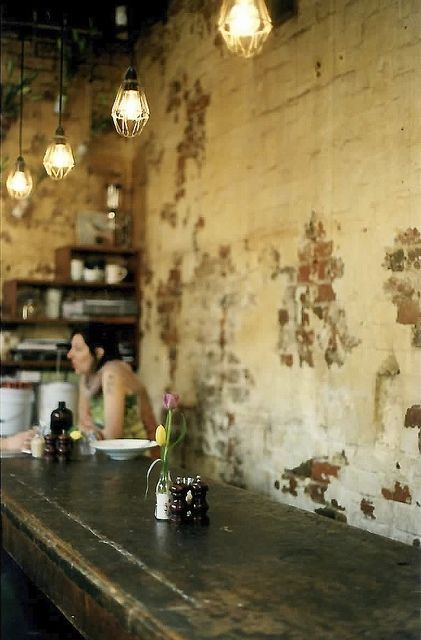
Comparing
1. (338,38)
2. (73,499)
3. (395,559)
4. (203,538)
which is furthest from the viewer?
(338,38)

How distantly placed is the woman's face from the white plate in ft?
2.25

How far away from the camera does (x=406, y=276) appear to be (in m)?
3.34

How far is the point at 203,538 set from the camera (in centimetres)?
252

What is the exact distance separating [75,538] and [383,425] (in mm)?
1513

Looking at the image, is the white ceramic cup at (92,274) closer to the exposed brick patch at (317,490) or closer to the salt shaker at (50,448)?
the salt shaker at (50,448)

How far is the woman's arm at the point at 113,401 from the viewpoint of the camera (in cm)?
453

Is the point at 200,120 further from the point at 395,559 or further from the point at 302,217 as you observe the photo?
the point at 395,559

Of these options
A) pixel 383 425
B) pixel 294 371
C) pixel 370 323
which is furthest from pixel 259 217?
pixel 383 425

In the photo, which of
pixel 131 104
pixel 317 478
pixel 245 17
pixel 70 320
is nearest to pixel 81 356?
pixel 70 320

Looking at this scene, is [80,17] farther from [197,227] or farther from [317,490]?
[317,490]

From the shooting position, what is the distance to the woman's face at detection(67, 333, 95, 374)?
15.9ft

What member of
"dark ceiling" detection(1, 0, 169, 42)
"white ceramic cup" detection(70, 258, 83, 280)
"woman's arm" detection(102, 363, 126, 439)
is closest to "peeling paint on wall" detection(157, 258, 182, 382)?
"white ceramic cup" detection(70, 258, 83, 280)

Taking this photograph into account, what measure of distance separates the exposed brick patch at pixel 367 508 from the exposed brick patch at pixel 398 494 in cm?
12

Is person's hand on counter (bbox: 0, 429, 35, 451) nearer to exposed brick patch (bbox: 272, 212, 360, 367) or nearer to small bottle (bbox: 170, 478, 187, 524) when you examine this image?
exposed brick patch (bbox: 272, 212, 360, 367)
